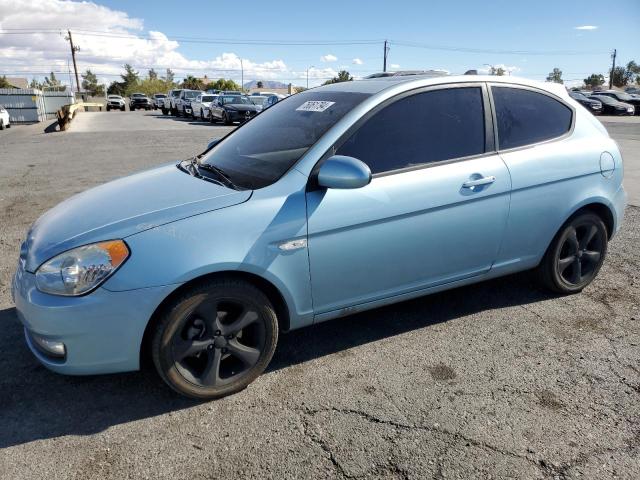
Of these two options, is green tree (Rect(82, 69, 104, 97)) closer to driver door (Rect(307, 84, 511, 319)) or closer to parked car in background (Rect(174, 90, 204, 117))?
parked car in background (Rect(174, 90, 204, 117))

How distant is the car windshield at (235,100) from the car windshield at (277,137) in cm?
2263

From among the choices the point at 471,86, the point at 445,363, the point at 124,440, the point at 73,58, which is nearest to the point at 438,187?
the point at 471,86

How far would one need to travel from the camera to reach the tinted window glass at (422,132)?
119 inches

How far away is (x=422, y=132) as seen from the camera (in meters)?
3.21

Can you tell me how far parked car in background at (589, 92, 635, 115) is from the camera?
34.5 metres

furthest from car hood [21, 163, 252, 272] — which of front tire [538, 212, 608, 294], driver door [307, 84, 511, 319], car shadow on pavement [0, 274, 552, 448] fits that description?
front tire [538, 212, 608, 294]

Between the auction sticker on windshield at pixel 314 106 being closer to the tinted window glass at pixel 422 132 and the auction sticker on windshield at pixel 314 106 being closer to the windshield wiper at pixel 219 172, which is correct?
the tinted window glass at pixel 422 132

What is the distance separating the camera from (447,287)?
133 inches

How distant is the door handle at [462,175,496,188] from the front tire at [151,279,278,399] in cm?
146

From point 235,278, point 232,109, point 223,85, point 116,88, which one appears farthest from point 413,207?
point 116,88

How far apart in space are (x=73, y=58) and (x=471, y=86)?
77.3 metres

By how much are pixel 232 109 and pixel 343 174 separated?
2308 cm

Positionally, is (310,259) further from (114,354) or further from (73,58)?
(73,58)

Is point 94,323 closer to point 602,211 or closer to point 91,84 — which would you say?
point 602,211
